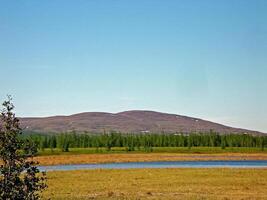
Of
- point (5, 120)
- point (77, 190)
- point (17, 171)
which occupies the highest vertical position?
point (5, 120)

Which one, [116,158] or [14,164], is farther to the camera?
[116,158]

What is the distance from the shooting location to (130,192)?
42.2 m

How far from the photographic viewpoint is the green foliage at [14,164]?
16.0 meters

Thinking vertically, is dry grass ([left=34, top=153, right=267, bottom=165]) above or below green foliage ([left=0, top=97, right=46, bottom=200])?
below

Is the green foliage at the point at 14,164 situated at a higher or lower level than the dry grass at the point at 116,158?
higher

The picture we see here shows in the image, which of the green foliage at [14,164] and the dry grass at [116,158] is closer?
the green foliage at [14,164]

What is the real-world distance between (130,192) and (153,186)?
6.00 meters

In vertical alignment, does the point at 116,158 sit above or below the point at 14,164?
below

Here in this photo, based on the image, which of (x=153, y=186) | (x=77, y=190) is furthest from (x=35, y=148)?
(x=153, y=186)

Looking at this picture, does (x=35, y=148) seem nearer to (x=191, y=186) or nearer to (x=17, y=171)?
(x=17, y=171)

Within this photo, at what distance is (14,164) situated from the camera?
16.3 metres

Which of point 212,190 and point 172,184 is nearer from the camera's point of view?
point 212,190

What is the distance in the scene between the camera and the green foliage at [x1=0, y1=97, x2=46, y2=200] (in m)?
16.0

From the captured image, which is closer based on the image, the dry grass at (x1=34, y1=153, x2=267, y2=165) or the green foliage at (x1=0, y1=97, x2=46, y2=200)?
the green foliage at (x1=0, y1=97, x2=46, y2=200)
